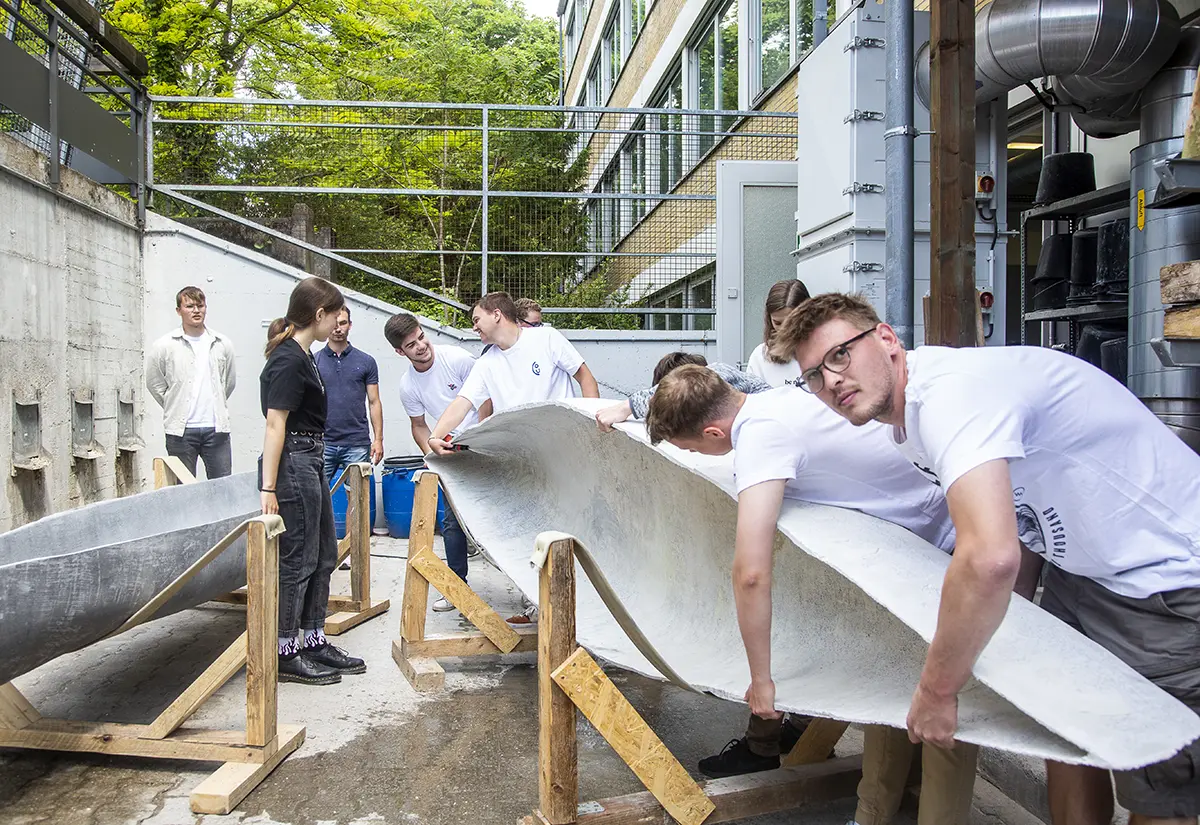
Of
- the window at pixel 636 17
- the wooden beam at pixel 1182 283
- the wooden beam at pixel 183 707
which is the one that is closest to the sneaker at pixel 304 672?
the wooden beam at pixel 183 707

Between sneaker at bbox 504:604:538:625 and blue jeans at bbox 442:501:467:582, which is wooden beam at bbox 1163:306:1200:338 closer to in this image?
sneaker at bbox 504:604:538:625

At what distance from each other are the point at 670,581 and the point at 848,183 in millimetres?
3882

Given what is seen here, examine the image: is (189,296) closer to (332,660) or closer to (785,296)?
(332,660)

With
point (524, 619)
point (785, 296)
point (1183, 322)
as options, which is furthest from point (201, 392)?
point (1183, 322)

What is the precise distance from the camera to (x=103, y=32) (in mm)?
8930

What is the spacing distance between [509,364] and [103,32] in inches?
250

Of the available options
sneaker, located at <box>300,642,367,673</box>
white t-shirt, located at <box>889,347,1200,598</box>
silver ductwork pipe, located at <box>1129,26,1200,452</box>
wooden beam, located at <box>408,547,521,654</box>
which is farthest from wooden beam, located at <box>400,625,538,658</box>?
silver ductwork pipe, located at <box>1129,26,1200,452</box>

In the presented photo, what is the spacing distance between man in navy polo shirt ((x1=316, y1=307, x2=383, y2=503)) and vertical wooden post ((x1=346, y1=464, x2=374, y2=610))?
1.52 metres

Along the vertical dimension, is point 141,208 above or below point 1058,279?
above

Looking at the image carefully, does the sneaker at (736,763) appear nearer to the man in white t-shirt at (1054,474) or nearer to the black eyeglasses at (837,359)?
the man in white t-shirt at (1054,474)

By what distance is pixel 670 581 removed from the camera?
3.79 m

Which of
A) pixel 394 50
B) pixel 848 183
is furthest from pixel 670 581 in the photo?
pixel 394 50

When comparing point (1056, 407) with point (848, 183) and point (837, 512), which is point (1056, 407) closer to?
point (837, 512)

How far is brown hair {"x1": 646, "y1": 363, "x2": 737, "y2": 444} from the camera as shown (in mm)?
2670
